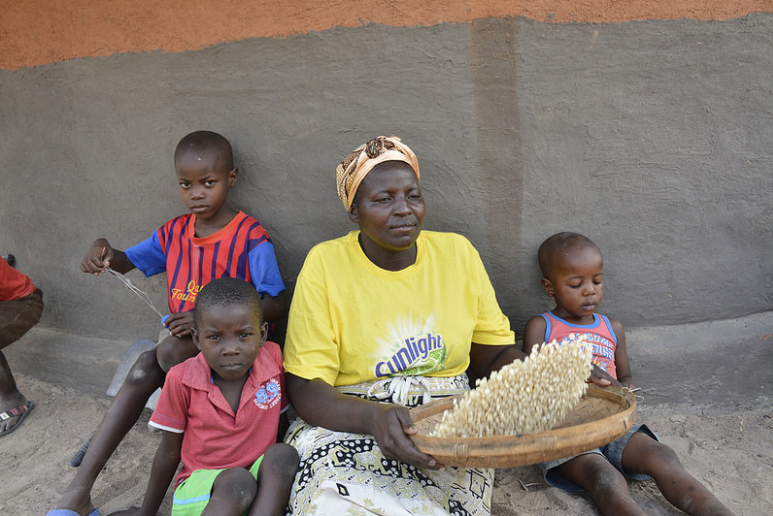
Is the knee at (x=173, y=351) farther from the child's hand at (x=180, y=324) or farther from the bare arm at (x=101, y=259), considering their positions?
the bare arm at (x=101, y=259)

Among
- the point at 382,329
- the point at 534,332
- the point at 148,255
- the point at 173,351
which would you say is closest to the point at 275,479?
the point at 382,329

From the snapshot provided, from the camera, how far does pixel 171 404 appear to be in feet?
7.07

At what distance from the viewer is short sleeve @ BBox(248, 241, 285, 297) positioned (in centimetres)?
257

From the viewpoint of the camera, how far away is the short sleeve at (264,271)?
2570 mm

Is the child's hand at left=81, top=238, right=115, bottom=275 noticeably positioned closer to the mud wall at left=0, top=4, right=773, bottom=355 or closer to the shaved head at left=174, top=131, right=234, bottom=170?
the mud wall at left=0, top=4, right=773, bottom=355

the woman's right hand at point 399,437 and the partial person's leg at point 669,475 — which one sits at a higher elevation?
the woman's right hand at point 399,437

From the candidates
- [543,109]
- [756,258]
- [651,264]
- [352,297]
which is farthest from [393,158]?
[756,258]

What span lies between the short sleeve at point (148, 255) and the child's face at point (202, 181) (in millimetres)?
330

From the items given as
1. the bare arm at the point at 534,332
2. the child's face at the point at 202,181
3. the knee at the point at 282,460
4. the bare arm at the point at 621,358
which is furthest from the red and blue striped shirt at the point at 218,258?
the bare arm at the point at 621,358

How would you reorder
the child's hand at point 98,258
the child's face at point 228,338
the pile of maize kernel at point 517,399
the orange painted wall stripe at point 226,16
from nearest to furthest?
1. the pile of maize kernel at point 517,399
2. the child's face at point 228,338
3. the orange painted wall stripe at point 226,16
4. the child's hand at point 98,258

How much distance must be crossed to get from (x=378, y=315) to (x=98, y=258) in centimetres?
140

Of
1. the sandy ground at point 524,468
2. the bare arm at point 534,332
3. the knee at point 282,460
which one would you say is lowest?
the sandy ground at point 524,468

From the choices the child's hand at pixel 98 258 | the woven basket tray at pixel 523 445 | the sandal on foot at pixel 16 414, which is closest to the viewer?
the woven basket tray at pixel 523 445

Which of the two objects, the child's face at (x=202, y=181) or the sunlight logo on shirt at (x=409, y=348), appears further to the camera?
the child's face at (x=202, y=181)
